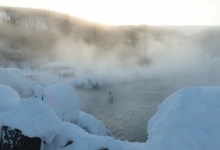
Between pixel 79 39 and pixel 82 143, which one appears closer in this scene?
pixel 82 143

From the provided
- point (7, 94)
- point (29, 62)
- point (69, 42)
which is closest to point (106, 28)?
point (69, 42)

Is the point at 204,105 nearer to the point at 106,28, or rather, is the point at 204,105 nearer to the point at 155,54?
the point at 155,54

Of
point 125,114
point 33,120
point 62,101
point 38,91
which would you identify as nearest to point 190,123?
point 33,120

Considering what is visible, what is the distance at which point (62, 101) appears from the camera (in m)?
7.77

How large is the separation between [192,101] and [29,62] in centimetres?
3467

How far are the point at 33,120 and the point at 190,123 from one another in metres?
3.46

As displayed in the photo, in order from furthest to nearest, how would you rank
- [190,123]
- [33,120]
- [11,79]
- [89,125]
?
[11,79] → [89,125] → [33,120] → [190,123]

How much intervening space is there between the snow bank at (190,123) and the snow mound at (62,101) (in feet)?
14.3

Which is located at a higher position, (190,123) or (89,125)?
(190,123)

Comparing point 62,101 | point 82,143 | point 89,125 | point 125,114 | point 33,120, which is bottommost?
point 125,114

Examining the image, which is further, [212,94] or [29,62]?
[29,62]

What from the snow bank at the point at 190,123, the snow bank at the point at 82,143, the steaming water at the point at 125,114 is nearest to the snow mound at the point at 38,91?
the snow bank at the point at 82,143

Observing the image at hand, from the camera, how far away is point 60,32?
43.4m

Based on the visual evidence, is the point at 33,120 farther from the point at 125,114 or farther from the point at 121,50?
the point at 121,50
